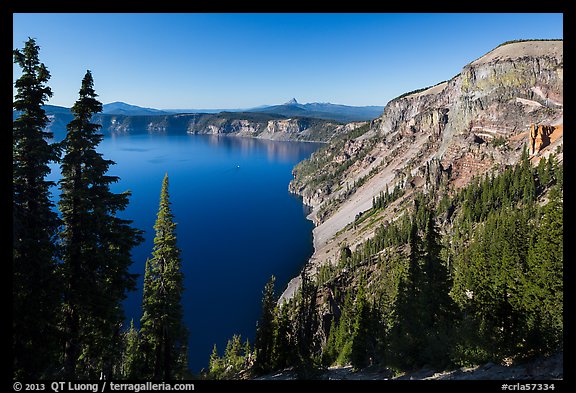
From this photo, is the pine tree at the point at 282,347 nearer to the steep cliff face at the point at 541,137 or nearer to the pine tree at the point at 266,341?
the pine tree at the point at 266,341

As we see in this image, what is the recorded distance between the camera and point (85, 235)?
17.7 meters

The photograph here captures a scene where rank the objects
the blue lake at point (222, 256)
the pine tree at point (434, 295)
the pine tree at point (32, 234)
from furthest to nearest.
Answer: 1. the blue lake at point (222, 256)
2. the pine tree at point (434, 295)
3. the pine tree at point (32, 234)

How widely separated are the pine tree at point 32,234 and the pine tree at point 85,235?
807mm

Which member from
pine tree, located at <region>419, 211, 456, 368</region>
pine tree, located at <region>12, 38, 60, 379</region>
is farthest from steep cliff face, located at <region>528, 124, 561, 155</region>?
pine tree, located at <region>12, 38, 60, 379</region>

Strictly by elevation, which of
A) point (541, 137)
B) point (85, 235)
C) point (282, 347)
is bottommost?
point (282, 347)

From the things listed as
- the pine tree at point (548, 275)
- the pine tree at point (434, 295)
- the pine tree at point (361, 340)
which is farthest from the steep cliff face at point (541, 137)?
the pine tree at point (434, 295)

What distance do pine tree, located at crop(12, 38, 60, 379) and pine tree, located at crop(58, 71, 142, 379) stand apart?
31.8 inches

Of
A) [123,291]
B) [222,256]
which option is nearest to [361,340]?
[123,291]

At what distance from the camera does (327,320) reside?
72750mm

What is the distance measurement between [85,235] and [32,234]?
240 centimetres

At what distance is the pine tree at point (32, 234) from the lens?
46.9 feet

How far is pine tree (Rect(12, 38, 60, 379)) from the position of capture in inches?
563

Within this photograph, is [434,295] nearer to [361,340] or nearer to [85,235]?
[361,340]
